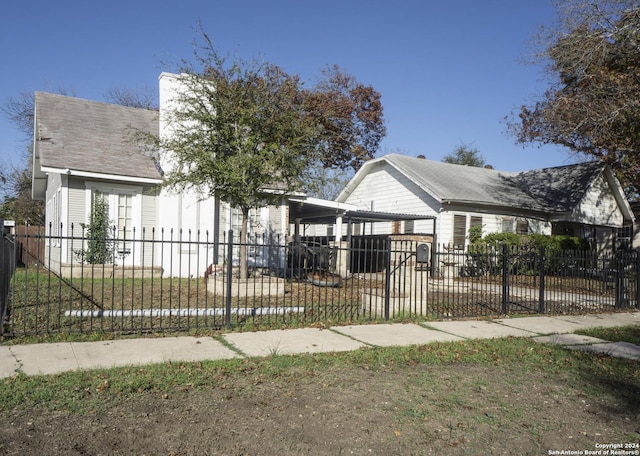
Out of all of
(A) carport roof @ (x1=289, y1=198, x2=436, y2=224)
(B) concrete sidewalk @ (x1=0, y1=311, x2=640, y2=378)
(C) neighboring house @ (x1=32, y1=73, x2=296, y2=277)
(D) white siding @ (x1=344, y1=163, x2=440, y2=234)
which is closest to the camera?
(B) concrete sidewalk @ (x1=0, y1=311, x2=640, y2=378)

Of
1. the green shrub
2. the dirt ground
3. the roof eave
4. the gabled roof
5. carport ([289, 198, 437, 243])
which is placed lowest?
the dirt ground

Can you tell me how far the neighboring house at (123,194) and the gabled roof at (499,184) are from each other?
777 centimetres

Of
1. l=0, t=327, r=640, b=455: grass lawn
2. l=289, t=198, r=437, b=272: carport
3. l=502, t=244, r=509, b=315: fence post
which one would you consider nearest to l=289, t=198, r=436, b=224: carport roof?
l=289, t=198, r=437, b=272: carport

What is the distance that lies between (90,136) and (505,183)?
19145 mm

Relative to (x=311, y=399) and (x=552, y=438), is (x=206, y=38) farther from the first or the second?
(x=552, y=438)

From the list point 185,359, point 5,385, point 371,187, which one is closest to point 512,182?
point 371,187

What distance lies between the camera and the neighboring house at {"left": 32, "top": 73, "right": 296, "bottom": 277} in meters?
15.4

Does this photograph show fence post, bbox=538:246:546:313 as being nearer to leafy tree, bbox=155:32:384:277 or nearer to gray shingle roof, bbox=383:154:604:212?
leafy tree, bbox=155:32:384:277

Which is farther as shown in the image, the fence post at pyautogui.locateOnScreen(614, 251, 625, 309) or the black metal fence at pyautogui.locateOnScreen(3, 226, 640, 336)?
the fence post at pyautogui.locateOnScreen(614, 251, 625, 309)

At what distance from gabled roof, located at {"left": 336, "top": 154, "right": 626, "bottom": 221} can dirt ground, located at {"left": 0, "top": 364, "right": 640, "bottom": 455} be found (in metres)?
16.5

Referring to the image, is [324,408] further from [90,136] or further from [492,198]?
[492,198]

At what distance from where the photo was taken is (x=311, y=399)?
497cm

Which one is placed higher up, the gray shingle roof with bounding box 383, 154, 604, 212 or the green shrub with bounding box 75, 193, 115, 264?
the gray shingle roof with bounding box 383, 154, 604, 212

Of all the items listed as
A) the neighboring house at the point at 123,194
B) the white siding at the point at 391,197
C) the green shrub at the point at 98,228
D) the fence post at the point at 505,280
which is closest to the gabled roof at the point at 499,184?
the white siding at the point at 391,197
